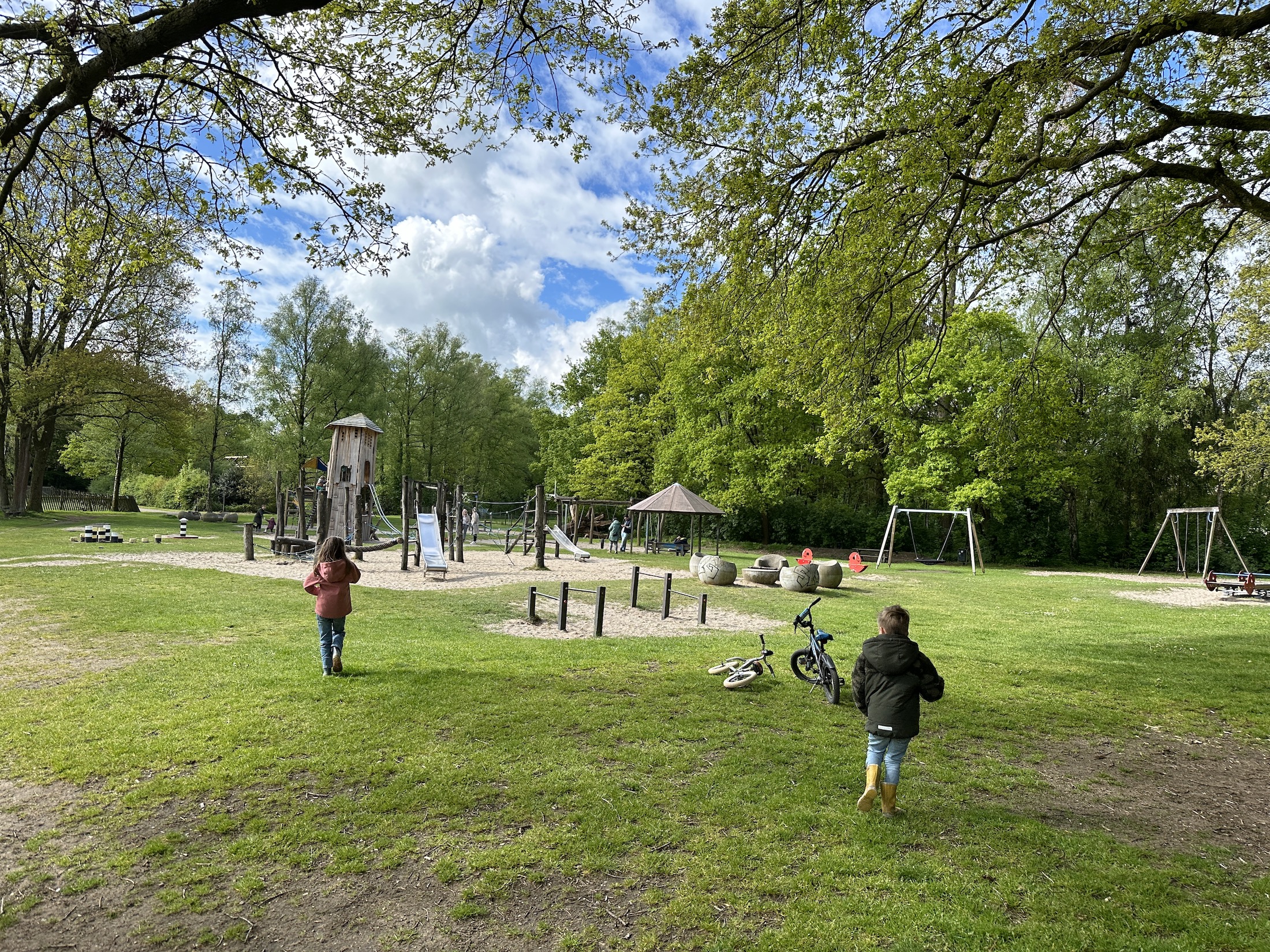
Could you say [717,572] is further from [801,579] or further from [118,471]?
[118,471]

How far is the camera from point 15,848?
13.1ft

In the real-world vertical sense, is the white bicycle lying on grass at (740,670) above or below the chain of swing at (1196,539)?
below

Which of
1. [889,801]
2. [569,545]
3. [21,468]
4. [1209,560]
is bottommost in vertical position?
[889,801]

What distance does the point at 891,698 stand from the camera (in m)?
4.79

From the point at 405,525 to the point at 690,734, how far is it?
1551 cm

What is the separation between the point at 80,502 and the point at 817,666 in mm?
48737

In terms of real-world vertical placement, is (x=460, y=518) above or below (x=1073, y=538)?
below

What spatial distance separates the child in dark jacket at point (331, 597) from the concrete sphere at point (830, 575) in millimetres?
13461

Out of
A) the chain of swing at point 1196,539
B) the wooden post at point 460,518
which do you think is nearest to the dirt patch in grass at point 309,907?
the wooden post at point 460,518

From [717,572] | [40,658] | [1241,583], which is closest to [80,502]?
[40,658]

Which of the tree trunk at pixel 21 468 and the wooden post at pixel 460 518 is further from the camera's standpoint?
the tree trunk at pixel 21 468

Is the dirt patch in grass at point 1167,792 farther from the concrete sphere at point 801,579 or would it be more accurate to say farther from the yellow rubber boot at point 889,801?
the concrete sphere at point 801,579

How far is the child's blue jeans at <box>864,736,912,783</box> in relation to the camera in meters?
4.75

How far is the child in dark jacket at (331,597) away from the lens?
761 cm
